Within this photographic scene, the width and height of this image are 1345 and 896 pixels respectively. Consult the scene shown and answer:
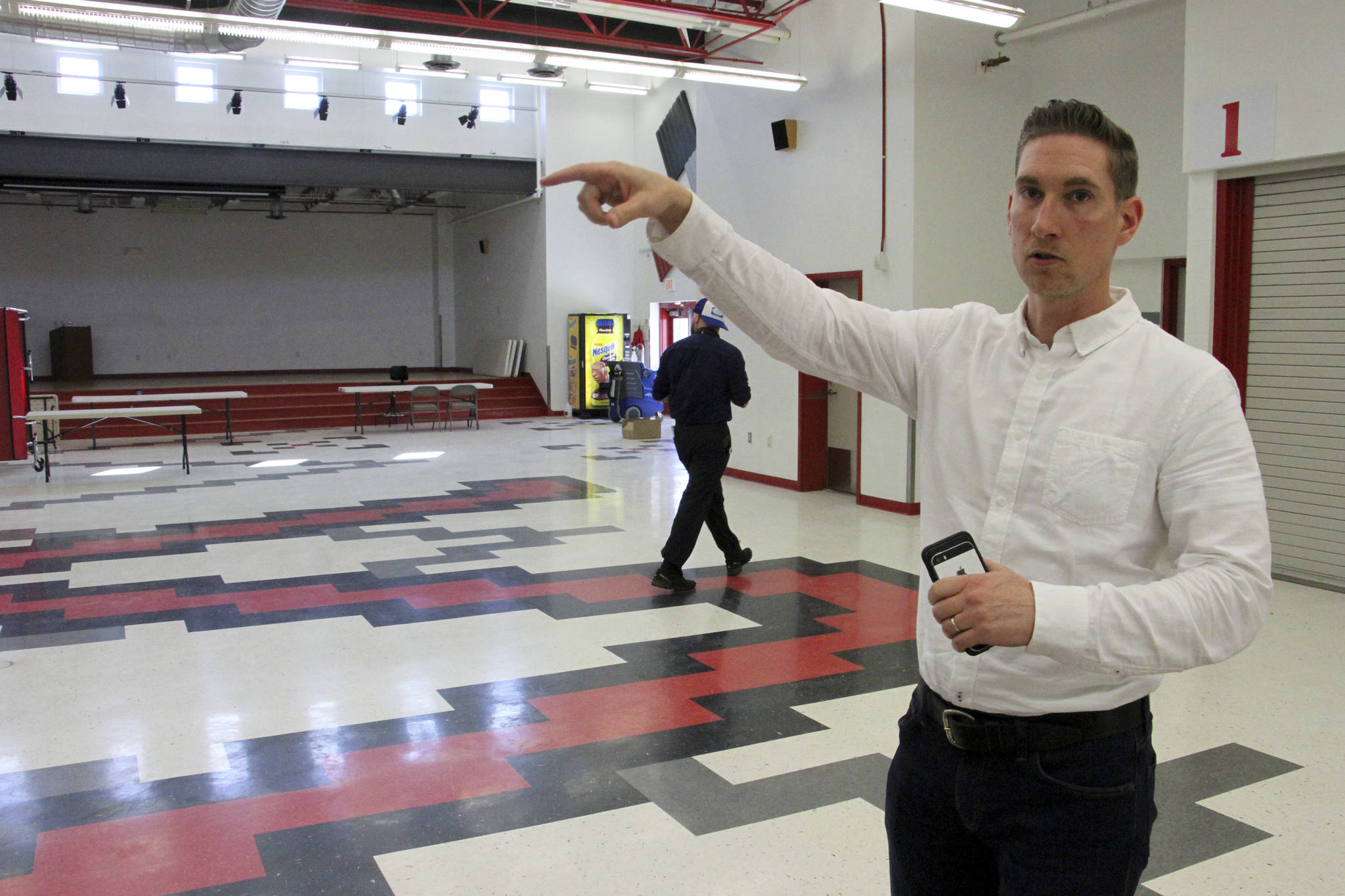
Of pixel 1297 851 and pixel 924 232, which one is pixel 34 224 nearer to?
pixel 924 232

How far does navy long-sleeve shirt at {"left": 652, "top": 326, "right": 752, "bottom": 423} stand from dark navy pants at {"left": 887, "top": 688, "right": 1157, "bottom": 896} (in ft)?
15.9

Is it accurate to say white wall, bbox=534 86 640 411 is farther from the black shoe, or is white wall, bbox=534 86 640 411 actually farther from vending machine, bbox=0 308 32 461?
the black shoe

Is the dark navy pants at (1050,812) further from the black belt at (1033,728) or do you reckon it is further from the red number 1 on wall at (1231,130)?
the red number 1 on wall at (1231,130)

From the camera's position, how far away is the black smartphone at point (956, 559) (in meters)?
1.24

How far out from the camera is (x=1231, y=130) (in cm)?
641

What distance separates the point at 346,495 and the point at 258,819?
269 inches

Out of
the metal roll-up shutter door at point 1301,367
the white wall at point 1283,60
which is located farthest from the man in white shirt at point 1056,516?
the metal roll-up shutter door at point 1301,367

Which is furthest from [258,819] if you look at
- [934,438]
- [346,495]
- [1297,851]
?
[346,495]

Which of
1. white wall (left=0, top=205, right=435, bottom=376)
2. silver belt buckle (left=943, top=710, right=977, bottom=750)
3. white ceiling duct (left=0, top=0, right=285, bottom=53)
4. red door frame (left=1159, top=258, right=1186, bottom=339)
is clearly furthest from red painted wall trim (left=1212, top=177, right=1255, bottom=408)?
white wall (left=0, top=205, right=435, bottom=376)

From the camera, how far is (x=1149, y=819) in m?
1.39

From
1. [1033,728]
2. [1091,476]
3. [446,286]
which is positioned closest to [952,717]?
[1033,728]

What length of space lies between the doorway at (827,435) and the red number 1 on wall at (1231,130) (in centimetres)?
411

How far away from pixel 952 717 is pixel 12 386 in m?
12.2

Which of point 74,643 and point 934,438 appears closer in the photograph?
point 934,438
